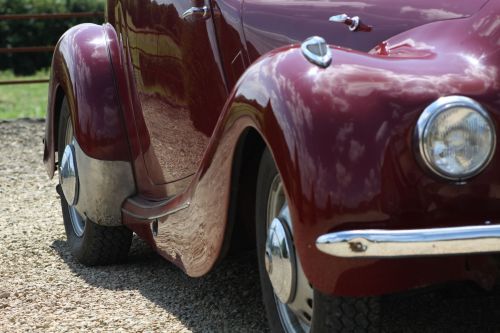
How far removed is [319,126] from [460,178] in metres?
0.39

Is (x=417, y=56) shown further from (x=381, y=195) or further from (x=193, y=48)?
(x=193, y=48)

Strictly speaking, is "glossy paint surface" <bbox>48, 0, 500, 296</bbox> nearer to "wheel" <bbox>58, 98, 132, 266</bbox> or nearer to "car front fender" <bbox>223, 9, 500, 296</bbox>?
"car front fender" <bbox>223, 9, 500, 296</bbox>

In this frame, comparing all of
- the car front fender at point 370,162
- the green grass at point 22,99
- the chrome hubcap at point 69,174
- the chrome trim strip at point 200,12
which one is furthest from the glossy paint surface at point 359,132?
the green grass at point 22,99

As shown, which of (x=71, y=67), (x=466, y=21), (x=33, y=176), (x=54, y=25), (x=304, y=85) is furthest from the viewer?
(x=54, y=25)

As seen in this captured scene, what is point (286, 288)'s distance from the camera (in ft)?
10.6

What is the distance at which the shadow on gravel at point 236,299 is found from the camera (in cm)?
386

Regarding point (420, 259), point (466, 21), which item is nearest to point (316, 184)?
point (420, 259)

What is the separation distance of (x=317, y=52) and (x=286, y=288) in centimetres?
70

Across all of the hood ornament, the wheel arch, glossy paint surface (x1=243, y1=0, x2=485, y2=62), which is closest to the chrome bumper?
the wheel arch

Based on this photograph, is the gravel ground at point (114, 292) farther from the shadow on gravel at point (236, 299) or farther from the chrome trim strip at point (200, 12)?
the chrome trim strip at point (200, 12)

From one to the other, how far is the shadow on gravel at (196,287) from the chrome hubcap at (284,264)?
0.67 meters

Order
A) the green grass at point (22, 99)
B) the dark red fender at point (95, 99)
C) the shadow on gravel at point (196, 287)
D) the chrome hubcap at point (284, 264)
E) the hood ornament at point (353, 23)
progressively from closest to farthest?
1. the chrome hubcap at point (284, 264)
2. the hood ornament at point (353, 23)
3. the shadow on gravel at point (196, 287)
4. the dark red fender at point (95, 99)
5. the green grass at point (22, 99)

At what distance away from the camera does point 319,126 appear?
9.57 feet

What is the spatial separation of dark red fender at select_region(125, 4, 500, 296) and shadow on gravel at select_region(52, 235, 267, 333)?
109 centimetres
